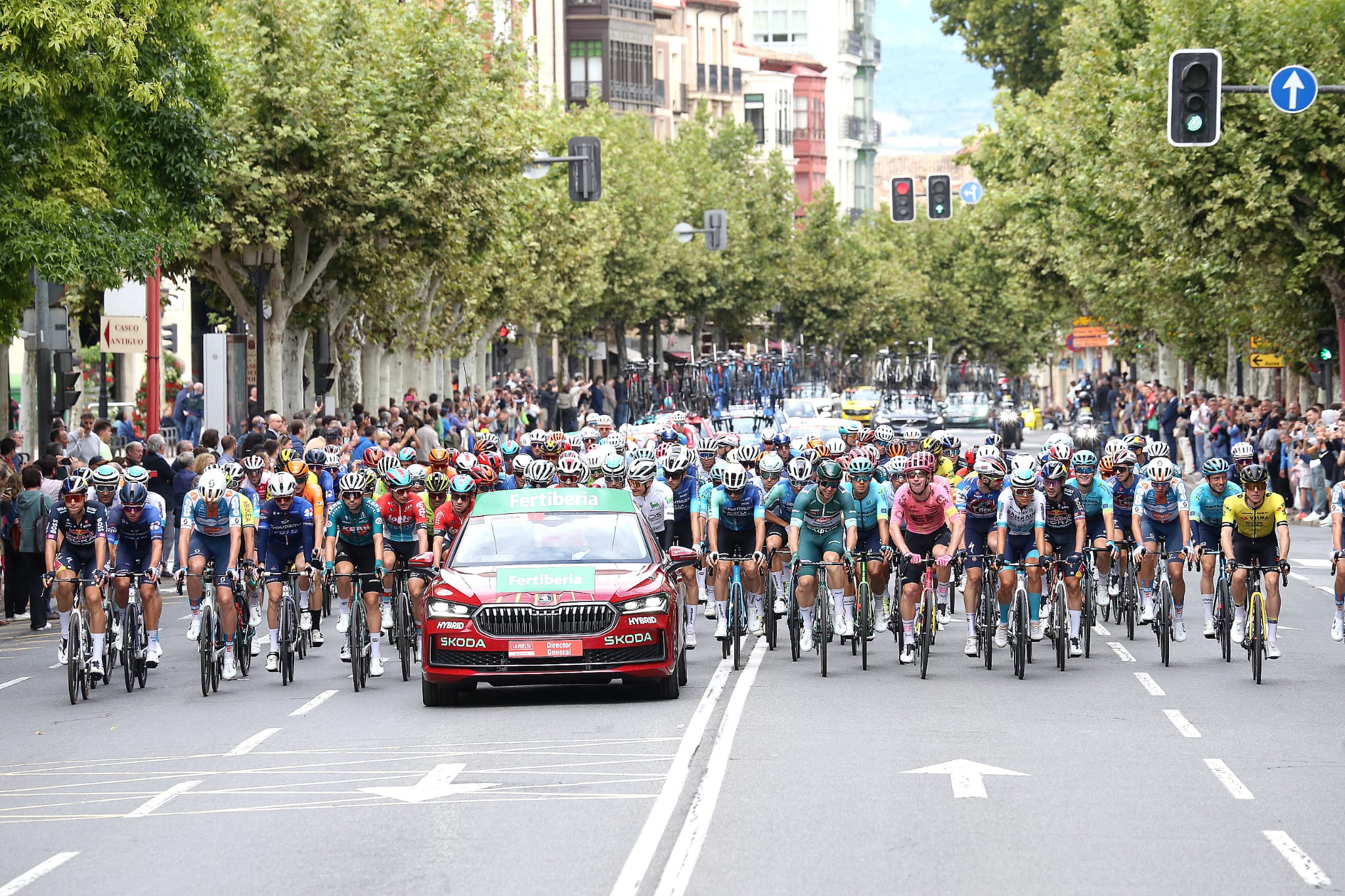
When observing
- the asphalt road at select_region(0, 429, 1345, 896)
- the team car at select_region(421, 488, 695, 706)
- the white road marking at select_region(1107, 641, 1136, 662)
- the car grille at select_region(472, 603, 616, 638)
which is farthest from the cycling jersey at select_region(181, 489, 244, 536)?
the white road marking at select_region(1107, 641, 1136, 662)

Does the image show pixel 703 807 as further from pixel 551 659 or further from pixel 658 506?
pixel 658 506

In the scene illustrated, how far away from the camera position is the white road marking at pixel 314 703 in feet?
53.9

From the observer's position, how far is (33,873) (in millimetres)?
10594

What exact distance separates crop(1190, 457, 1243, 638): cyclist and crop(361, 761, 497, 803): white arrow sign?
823cm

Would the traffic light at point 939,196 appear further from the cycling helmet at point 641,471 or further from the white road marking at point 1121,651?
the cycling helmet at point 641,471

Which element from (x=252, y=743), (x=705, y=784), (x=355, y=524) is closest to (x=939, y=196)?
(x=355, y=524)

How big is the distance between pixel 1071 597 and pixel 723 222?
4244 cm

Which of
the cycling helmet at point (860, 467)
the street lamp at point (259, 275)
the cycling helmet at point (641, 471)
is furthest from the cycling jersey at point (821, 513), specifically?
the street lamp at point (259, 275)

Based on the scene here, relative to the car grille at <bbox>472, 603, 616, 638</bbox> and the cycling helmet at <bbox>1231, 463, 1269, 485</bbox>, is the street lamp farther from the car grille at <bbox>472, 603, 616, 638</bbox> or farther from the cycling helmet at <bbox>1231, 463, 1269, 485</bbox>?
the cycling helmet at <bbox>1231, 463, 1269, 485</bbox>

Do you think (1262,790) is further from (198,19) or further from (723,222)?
(723,222)

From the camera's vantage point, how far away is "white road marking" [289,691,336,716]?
1642 centimetres

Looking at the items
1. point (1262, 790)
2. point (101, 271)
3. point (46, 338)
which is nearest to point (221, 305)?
point (46, 338)

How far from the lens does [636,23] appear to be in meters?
96.6

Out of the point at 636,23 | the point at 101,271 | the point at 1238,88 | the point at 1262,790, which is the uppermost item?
the point at 636,23
